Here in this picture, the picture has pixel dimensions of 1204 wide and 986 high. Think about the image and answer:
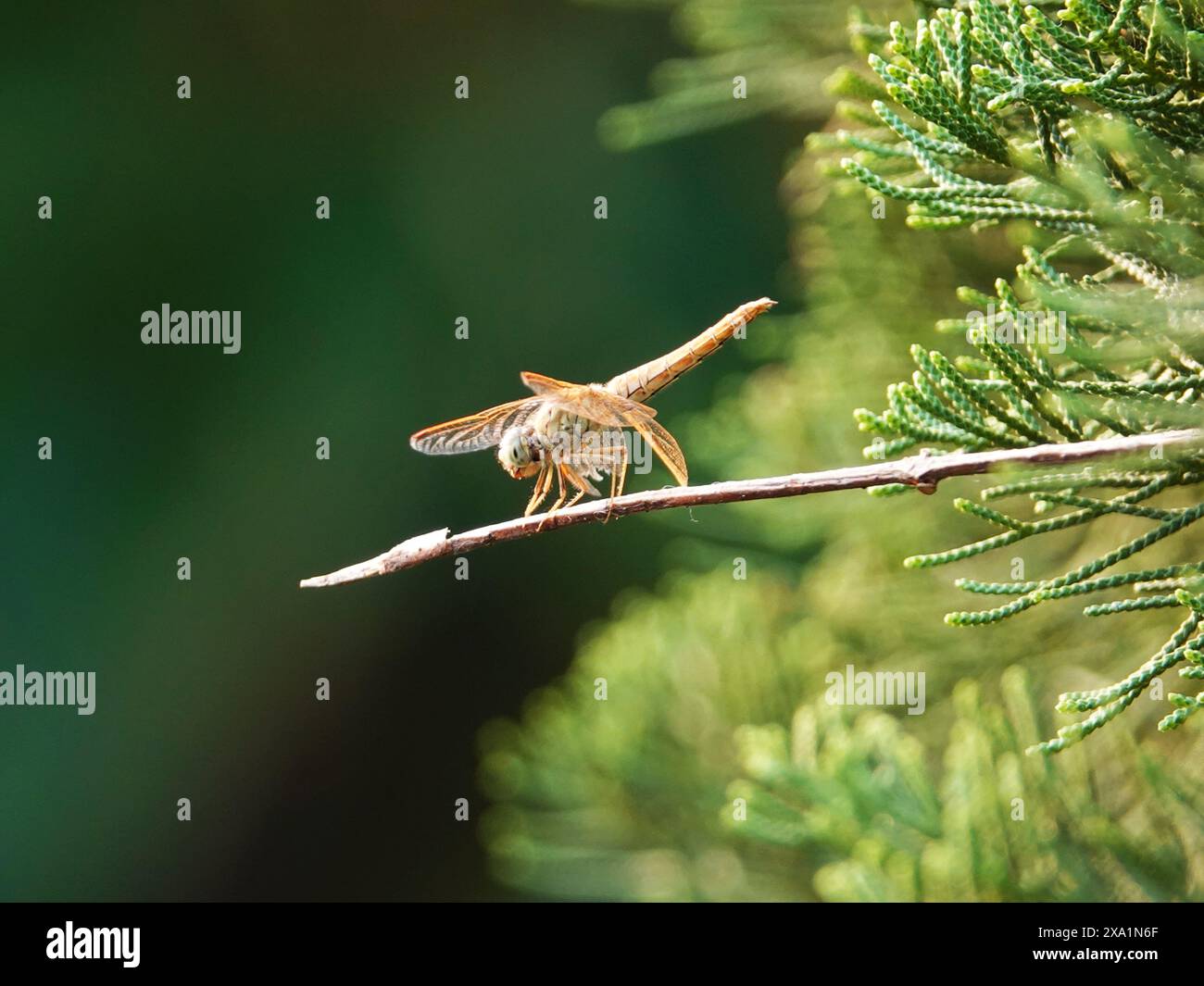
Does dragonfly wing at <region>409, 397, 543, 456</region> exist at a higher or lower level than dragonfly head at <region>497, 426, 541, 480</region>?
higher

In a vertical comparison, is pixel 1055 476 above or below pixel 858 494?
below

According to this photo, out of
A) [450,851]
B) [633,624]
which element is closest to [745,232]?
[633,624]

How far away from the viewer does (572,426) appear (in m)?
1.17

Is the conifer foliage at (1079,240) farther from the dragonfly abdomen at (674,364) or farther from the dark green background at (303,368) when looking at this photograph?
the dark green background at (303,368)

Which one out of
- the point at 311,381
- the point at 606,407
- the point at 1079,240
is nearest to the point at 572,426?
the point at 606,407

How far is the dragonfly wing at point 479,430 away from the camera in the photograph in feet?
3.85

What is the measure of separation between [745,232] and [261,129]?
154cm

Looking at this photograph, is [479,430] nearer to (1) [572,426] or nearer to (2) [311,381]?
(1) [572,426]

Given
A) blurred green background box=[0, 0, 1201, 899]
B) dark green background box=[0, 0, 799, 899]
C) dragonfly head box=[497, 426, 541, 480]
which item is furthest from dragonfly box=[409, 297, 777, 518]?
dark green background box=[0, 0, 799, 899]

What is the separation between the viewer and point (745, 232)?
10.4 feet

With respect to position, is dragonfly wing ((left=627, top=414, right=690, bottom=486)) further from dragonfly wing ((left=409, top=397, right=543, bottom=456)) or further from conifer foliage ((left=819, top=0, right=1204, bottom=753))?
conifer foliage ((left=819, top=0, right=1204, bottom=753))

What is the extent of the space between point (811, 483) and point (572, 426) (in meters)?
0.56

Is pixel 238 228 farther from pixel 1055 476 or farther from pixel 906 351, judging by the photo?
pixel 1055 476

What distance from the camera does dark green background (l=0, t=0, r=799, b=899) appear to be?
3.12m
